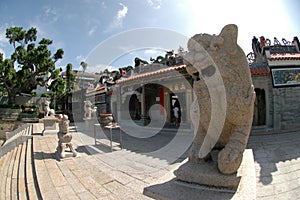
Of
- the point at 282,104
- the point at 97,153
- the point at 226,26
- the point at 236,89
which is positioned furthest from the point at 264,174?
the point at 282,104

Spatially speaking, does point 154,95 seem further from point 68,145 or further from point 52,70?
point 52,70

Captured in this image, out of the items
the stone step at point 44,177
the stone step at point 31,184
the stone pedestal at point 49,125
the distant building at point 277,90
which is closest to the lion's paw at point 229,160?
the stone step at point 44,177

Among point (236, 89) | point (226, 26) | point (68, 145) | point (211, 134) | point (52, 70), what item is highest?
point (52, 70)

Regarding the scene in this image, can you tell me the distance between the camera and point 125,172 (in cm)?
382

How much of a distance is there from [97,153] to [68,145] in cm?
104

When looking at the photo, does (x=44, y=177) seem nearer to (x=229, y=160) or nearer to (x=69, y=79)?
(x=229, y=160)

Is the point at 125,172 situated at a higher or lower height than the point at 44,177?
lower

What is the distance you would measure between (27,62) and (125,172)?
65.2ft

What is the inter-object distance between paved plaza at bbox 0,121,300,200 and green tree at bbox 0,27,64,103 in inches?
648

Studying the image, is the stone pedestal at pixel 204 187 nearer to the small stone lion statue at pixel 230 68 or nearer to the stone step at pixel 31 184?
the small stone lion statue at pixel 230 68

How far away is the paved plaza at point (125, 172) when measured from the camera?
279cm

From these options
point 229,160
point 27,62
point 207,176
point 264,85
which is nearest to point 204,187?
point 207,176

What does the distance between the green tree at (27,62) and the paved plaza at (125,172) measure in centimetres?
1645

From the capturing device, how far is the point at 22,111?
18.6 metres
